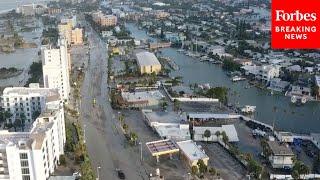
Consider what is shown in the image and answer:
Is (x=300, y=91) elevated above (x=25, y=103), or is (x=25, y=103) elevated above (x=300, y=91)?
(x=25, y=103)

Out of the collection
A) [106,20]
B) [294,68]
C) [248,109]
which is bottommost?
[248,109]

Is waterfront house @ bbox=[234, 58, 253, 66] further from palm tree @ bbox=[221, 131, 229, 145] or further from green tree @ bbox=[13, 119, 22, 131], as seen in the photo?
green tree @ bbox=[13, 119, 22, 131]

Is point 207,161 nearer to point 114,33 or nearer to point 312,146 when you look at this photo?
point 312,146

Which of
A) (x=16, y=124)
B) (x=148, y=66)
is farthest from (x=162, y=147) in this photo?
(x=148, y=66)

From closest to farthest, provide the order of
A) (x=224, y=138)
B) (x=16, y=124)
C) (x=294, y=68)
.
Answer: (x=224, y=138)
(x=16, y=124)
(x=294, y=68)

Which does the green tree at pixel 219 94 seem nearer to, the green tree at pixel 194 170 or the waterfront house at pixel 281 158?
the waterfront house at pixel 281 158

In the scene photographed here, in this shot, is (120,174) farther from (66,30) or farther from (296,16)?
(66,30)
